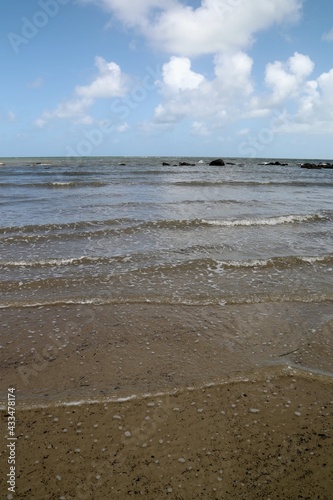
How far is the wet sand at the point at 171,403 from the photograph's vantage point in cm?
273

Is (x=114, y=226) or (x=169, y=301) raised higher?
(x=114, y=226)

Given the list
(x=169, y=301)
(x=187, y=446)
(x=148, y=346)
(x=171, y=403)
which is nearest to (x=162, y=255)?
(x=169, y=301)

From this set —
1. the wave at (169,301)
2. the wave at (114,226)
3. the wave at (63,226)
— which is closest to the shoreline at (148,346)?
the wave at (169,301)

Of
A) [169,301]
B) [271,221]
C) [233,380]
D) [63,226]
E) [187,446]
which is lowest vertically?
[187,446]

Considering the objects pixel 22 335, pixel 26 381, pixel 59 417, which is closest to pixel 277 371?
pixel 59 417

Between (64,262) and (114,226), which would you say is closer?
(64,262)

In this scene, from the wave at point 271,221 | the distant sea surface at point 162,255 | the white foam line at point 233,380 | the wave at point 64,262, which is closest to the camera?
the white foam line at point 233,380

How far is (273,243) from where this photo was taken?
34.1ft

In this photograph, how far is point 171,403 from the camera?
3.61 m

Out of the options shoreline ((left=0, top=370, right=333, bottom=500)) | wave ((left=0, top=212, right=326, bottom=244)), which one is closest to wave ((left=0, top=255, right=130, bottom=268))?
wave ((left=0, top=212, right=326, bottom=244))

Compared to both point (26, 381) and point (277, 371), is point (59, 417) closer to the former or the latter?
point (26, 381)

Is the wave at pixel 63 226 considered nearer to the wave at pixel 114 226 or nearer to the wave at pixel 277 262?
the wave at pixel 114 226

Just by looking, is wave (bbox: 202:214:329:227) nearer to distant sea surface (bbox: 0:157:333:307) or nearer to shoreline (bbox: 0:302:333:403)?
distant sea surface (bbox: 0:157:333:307)

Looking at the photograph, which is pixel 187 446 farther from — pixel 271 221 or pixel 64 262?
pixel 271 221
